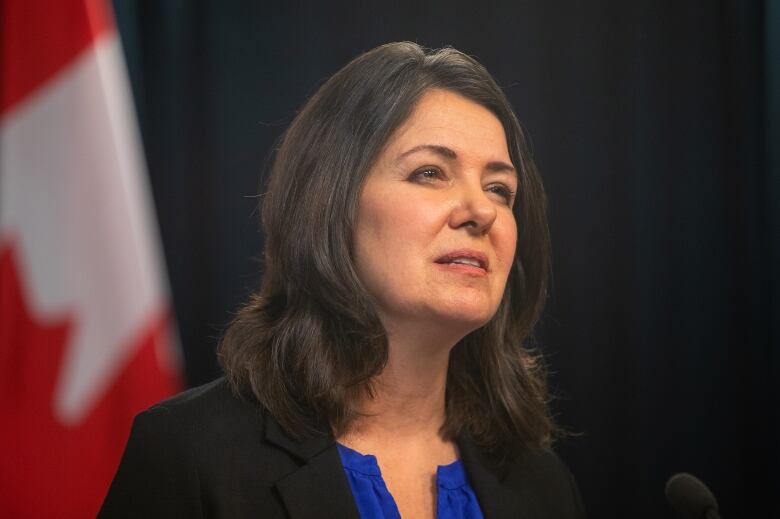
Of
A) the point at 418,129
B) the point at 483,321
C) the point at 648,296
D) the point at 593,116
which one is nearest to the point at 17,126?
the point at 418,129

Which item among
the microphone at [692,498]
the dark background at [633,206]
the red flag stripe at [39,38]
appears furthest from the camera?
the dark background at [633,206]

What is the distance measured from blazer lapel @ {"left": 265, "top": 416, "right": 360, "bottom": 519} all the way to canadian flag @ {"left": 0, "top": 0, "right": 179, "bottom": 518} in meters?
0.68

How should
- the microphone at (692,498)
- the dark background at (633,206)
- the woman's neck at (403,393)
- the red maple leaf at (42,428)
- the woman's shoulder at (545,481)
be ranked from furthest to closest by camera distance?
the dark background at (633,206) < the red maple leaf at (42,428) < the woman's shoulder at (545,481) < the woman's neck at (403,393) < the microphone at (692,498)

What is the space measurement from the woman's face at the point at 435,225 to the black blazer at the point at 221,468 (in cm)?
29

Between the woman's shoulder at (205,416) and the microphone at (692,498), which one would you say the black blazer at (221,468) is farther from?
the microphone at (692,498)

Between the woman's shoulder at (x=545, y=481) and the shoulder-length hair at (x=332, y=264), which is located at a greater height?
the shoulder-length hair at (x=332, y=264)

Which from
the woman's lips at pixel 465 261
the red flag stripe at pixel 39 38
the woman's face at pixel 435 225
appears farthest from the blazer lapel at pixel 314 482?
the red flag stripe at pixel 39 38

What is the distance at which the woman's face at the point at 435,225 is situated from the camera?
4.99ft

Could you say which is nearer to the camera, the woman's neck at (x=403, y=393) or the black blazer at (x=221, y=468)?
the black blazer at (x=221, y=468)

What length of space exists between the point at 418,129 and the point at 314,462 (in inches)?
23.7

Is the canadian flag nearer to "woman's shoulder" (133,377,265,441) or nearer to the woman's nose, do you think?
"woman's shoulder" (133,377,265,441)

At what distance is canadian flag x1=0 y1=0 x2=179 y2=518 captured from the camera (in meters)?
1.95

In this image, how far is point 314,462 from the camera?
150 cm

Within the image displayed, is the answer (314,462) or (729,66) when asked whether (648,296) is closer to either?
(729,66)
